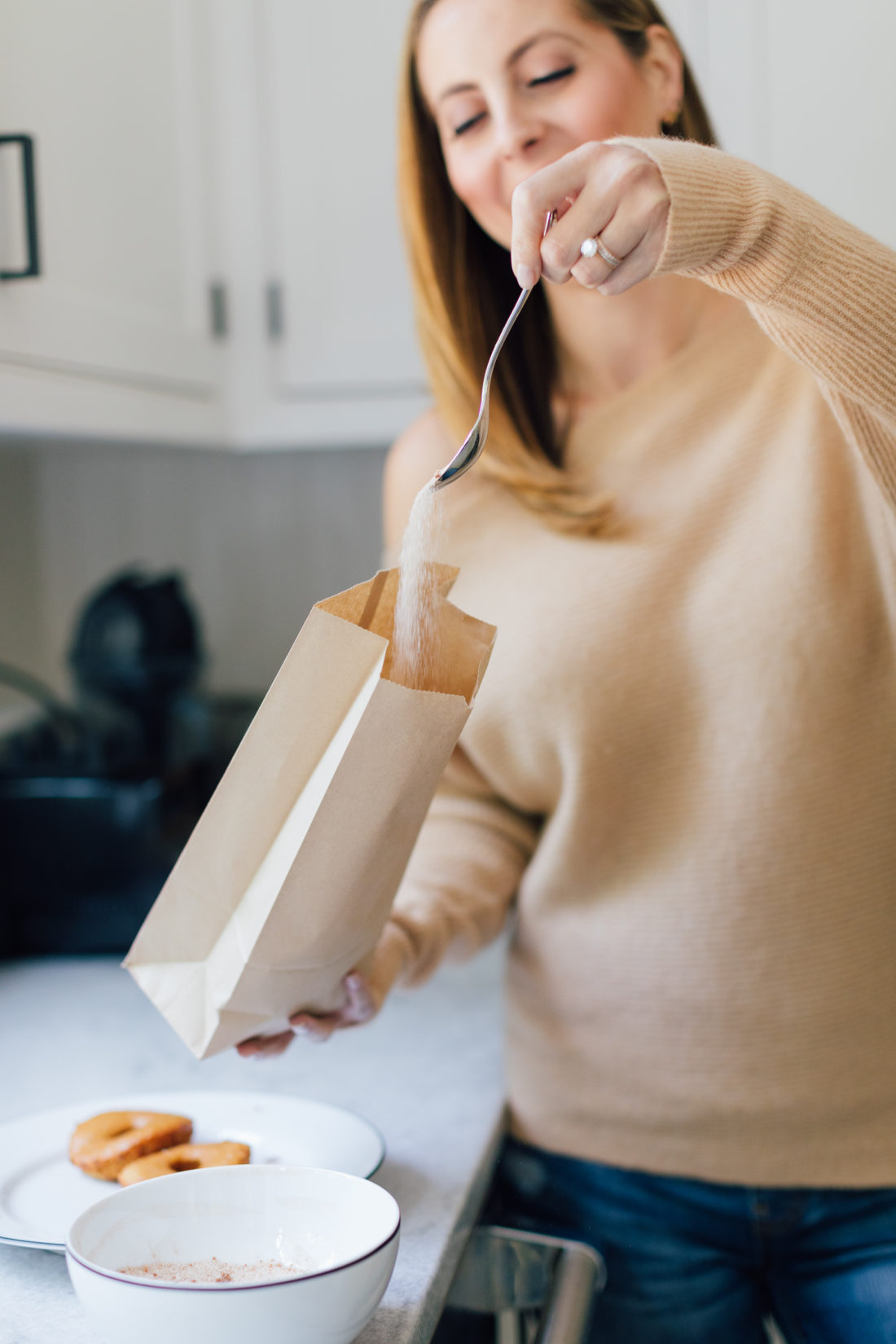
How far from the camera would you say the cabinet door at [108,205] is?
0.93m

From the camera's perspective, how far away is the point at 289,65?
1242 mm

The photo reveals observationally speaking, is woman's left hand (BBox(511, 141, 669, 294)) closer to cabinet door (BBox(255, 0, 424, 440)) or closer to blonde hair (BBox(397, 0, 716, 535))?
blonde hair (BBox(397, 0, 716, 535))

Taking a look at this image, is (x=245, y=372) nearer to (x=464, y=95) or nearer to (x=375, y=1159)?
(x=464, y=95)

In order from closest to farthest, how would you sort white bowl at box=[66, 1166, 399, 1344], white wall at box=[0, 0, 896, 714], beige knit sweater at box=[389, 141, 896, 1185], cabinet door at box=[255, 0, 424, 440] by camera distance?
white bowl at box=[66, 1166, 399, 1344], beige knit sweater at box=[389, 141, 896, 1185], cabinet door at box=[255, 0, 424, 440], white wall at box=[0, 0, 896, 714]

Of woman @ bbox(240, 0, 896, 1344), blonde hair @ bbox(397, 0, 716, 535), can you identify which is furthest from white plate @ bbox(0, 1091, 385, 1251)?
blonde hair @ bbox(397, 0, 716, 535)

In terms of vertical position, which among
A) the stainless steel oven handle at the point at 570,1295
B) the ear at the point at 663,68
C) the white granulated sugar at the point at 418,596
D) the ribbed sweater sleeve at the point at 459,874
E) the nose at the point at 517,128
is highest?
the ear at the point at 663,68

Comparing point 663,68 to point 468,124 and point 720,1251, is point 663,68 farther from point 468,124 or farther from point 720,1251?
point 720,1251

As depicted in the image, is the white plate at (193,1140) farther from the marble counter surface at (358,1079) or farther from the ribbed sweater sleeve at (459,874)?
the ribbed sweater sleeve at (459,874)

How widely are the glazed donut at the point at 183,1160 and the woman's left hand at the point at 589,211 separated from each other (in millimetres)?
498

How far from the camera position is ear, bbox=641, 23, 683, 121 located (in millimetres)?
849

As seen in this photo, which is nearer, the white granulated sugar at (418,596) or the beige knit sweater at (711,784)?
the white granulated sugar at (418,596)

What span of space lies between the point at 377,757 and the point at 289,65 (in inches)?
37.8

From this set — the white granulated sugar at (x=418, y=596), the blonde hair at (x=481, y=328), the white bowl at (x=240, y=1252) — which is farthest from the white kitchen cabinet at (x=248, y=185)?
the white bowl at (x=240, y=1252)

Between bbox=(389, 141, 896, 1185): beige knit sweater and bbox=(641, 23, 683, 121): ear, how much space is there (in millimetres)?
166
